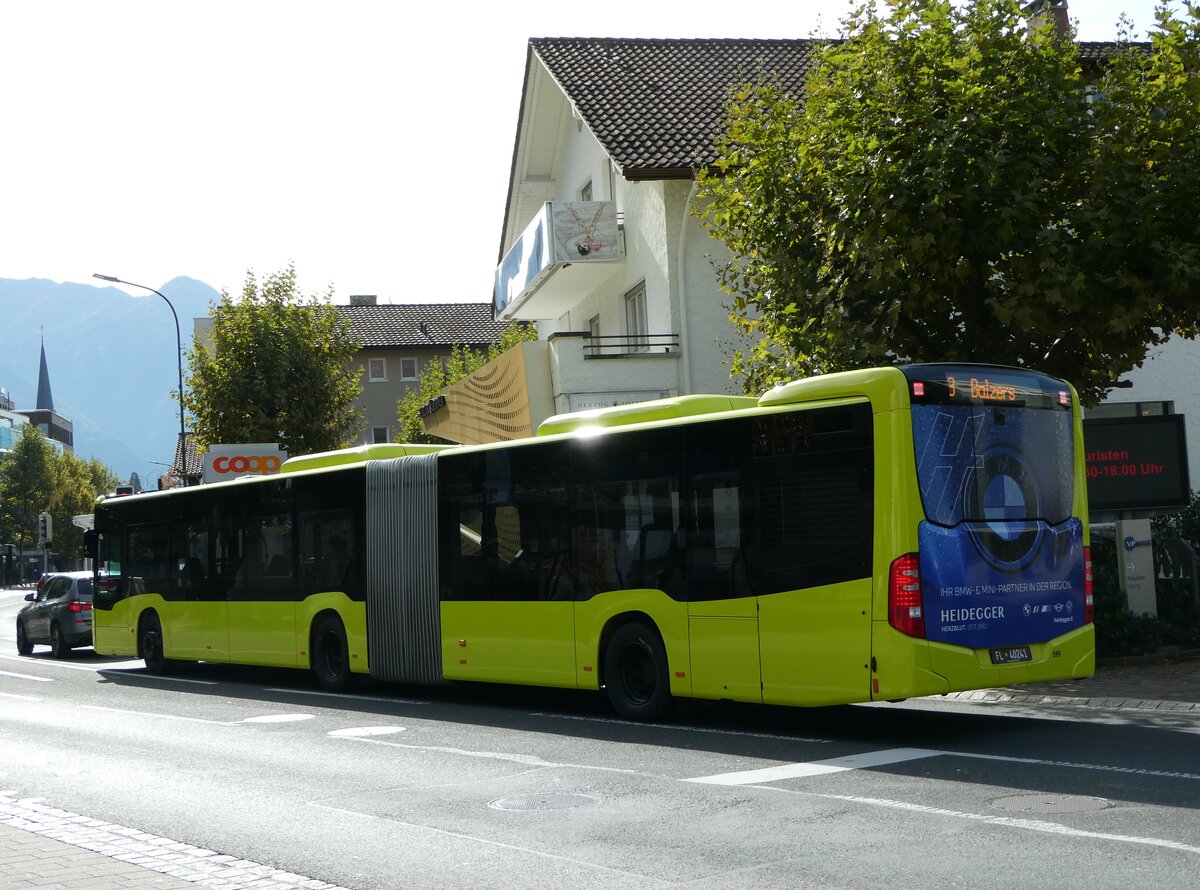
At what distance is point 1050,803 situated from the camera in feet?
28.3

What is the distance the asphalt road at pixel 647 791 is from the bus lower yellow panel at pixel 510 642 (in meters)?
0.43

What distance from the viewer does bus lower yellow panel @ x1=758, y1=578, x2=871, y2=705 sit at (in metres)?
11.3

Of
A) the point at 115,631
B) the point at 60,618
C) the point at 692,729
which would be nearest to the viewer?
the point at 692,729

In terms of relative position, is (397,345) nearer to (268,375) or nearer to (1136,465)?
(268,375)

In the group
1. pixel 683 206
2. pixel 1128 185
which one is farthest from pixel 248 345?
pixel 1128 185

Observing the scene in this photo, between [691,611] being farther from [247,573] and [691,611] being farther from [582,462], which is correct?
[247,573]

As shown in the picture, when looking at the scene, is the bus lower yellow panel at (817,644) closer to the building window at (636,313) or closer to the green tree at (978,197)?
the green tree at (978,197)

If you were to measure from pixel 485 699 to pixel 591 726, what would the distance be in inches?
143

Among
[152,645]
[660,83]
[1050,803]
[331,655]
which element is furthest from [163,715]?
[660,83]

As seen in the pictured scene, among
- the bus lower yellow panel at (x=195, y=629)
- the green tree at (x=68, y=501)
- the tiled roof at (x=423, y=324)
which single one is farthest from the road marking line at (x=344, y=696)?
the green tree at (x=68, y=501)

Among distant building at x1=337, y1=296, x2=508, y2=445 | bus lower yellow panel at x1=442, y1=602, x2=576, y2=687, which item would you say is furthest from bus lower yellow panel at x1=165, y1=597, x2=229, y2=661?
distant building at x1=337, y1=296, x2=508, y2=445

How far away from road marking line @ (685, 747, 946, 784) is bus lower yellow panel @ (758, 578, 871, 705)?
50 centimetres

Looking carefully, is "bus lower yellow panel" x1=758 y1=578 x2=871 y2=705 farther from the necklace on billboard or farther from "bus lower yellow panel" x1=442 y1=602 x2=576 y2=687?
the necklace on billboard

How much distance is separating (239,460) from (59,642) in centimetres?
836
